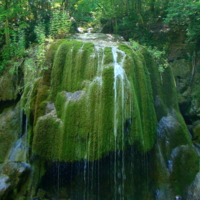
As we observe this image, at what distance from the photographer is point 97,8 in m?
11.2

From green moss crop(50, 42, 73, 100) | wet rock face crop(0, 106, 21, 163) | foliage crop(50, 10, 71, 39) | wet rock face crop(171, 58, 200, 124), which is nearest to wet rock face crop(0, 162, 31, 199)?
wet rock face crop(0, 106, 21, 163)

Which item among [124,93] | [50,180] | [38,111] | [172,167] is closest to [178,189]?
[172,167]

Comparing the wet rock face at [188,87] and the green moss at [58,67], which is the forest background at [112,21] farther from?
the green moss at [58,67]

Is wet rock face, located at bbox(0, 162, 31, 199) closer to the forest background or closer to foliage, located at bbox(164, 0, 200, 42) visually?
the forest background

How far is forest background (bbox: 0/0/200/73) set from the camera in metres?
8.70

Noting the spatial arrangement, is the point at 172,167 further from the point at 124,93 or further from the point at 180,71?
the point at 180,71

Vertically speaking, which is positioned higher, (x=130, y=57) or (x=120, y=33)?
(x=130, y=57)

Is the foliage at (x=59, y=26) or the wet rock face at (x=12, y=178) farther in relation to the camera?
the foliage at (x=59, y=26)

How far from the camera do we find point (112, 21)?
11.5 m

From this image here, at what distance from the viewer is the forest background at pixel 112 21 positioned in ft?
28.6

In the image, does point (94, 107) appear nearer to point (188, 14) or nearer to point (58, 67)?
point (58, 67)

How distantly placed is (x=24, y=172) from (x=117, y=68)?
3705 mm

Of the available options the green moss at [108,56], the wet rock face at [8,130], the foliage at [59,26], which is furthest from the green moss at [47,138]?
the foliage at [59,26]

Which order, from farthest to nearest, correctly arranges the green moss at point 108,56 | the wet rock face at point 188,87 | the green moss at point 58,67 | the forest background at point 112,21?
the wet rock face at point 188,87, the forest background at point 112,21, the green moss at point 58,67, the green moss at point 108,56
